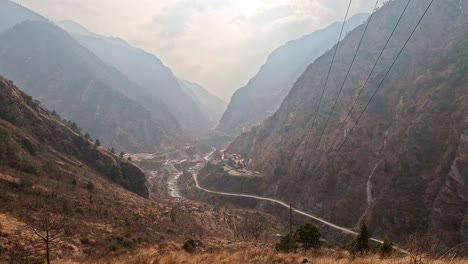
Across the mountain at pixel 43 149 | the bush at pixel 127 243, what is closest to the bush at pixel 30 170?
the mountain at pixel 43 149

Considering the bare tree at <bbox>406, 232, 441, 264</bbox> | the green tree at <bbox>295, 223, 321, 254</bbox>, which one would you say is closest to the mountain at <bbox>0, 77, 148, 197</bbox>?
the green tree at <bbox>295, 223, 321, 254</bbox>

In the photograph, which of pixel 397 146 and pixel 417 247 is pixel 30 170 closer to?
pixel 417 247

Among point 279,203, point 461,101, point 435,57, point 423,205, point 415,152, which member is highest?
point 435,57

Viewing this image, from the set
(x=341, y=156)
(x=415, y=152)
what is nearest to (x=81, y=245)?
(x=415, y=152)

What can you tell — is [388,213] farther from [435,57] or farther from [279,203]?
[435,57]

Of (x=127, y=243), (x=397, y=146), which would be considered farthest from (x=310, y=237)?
(x=397, y=146)

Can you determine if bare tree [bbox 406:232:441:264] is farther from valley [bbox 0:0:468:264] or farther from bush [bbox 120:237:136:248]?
bush [bbox 120:237:136:248]

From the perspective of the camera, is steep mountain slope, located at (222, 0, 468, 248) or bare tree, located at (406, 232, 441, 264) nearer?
bare tree, located at (406, 232, 441, 264)
